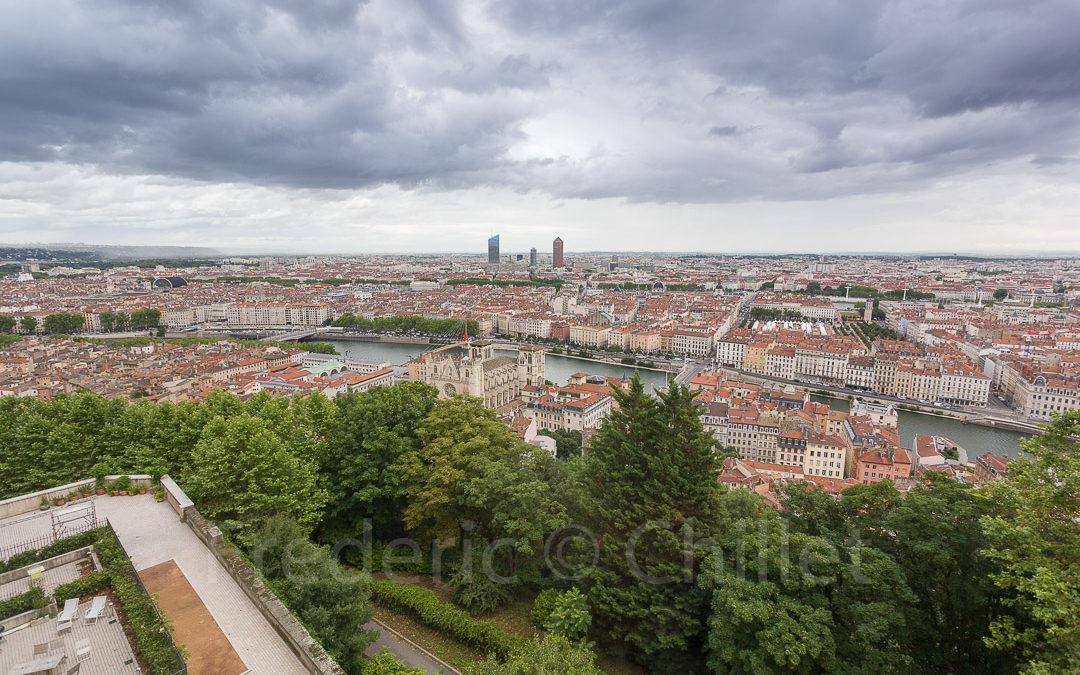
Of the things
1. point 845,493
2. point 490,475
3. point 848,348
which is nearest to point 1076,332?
point 848,348

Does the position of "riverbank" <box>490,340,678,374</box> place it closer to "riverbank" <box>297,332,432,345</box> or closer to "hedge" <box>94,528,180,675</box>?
"riverbank" <box>297,332,432,345</box>

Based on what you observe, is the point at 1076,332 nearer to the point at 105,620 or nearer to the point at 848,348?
the point at 848,348

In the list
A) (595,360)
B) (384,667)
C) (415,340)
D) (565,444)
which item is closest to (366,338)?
(415,340)

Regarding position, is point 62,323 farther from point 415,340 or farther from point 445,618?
point 445,618

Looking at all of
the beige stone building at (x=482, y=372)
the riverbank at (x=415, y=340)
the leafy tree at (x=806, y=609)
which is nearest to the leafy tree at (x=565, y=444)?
the beige stone building at (x=482, y=372)

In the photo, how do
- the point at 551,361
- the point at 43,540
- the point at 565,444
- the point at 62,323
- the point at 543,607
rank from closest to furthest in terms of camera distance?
the point at 43,540, the point at 543,607, the point at 565,444, the point at 551,361, the point at 62,323
